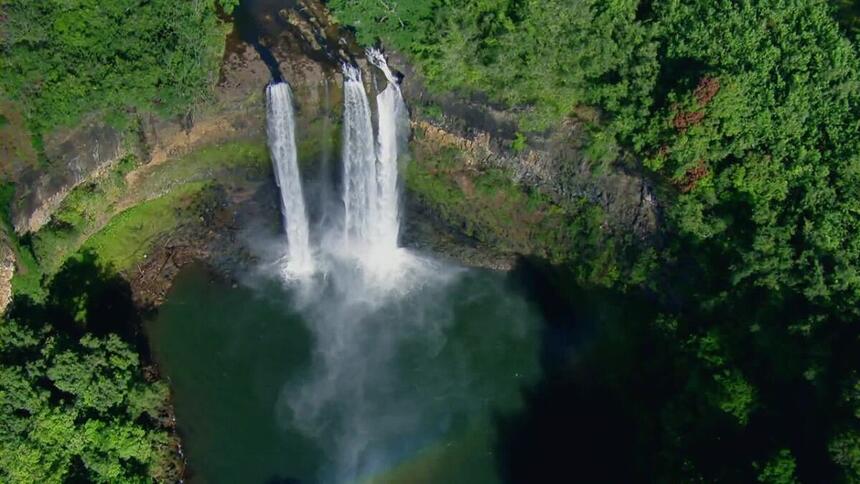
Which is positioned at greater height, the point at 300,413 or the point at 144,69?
the point at 144,69

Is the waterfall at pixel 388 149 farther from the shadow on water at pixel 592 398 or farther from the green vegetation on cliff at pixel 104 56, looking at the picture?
the shadow on water at pixel 592 398

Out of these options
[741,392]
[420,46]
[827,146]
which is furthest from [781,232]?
[420,46]

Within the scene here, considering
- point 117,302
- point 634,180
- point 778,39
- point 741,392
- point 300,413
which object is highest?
point 778,39

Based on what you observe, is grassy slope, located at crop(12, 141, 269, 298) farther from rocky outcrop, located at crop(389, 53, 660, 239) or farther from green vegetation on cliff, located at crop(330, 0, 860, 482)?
green vegetation on cliff, located at crop(330, 0, 860, 482)

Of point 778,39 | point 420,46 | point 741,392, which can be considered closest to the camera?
point 741,392

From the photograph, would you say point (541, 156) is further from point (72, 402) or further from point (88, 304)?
point (72, 402)

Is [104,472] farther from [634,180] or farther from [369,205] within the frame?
[634,180]

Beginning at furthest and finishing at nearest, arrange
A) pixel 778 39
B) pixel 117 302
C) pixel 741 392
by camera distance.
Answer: pixel 117 302 → pixel 778 39 → pixel 741 392
